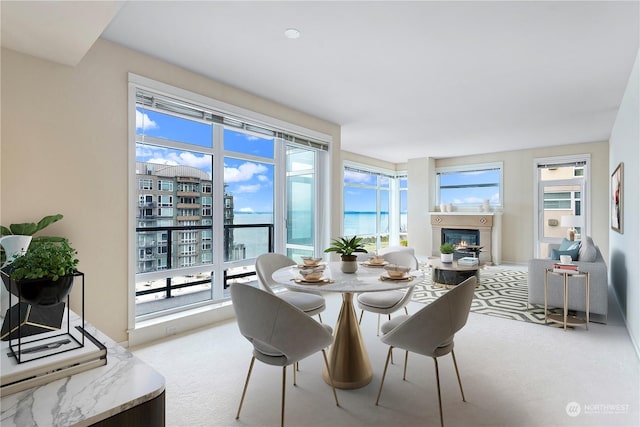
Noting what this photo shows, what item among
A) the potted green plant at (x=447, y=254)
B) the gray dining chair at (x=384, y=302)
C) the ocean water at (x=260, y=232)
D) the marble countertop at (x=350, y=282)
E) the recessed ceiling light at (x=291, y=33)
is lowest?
the gray dining chair at (x=384, y=302)

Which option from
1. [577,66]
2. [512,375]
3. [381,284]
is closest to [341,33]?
[381,284]

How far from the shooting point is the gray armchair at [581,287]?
3512 millimetres

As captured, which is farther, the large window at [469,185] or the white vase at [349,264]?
the large window at [469,185]

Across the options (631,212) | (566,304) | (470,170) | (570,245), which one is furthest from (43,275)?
(470,170)

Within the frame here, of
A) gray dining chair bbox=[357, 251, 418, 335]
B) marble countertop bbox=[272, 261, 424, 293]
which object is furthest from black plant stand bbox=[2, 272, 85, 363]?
gray dining chair bbox=[357, 251, 418, 335]

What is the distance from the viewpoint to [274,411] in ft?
6.59

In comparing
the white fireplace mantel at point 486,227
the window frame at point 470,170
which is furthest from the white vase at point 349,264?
the window frame at point 470,170

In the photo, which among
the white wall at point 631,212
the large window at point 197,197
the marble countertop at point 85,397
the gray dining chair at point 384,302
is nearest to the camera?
the marble countertop at point 85,397

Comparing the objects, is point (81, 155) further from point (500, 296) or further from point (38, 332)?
point (500, 296)

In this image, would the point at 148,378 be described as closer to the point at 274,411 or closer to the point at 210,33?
the point at 274,411

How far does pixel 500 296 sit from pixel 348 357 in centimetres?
333

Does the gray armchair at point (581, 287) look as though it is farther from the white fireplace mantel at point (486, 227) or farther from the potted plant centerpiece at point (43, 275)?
the potted plant centerpiece at point (43, 275)

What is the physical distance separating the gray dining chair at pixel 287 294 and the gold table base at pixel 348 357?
0.98 ft

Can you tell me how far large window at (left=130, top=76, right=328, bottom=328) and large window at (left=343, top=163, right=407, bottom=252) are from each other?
Answer: 389 cm
